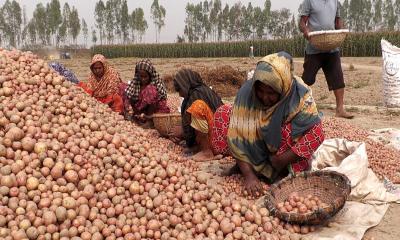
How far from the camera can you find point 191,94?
4492 mm

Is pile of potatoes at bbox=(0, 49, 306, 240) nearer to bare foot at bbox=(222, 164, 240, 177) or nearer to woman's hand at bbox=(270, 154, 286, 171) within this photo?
woman's hand at bbox=(270, 154, 286, 171)

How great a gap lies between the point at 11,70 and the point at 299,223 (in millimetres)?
2408

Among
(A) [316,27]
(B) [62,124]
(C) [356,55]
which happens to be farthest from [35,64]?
(C) [356,55]

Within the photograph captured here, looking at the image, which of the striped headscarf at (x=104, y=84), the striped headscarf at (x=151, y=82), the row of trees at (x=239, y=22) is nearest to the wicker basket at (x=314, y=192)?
the striped headscarf at (x=151, y=82)

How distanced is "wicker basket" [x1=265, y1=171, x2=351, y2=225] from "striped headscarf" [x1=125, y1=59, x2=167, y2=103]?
2946 mm

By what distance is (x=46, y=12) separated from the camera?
205 ft

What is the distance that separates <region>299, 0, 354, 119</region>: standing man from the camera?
19.4 feet

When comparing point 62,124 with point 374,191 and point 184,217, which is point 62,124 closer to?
point 184,217

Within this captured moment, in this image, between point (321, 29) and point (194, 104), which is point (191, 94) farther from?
point (321, 29)

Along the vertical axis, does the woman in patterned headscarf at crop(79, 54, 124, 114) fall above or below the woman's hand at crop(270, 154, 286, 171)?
above

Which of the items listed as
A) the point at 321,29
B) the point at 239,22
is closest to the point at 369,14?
the point at 239,22

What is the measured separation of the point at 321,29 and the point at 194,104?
257 cm

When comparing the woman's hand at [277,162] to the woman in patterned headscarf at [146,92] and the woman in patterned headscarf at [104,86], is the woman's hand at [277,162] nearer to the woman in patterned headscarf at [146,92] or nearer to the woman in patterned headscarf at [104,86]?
the woman in patterned headscarf at [146,92]

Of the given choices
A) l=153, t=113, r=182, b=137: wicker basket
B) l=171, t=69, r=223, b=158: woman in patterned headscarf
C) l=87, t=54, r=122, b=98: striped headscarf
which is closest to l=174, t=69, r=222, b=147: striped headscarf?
l=171, t=69, r=223, b=158: woman in patterned headscarf
